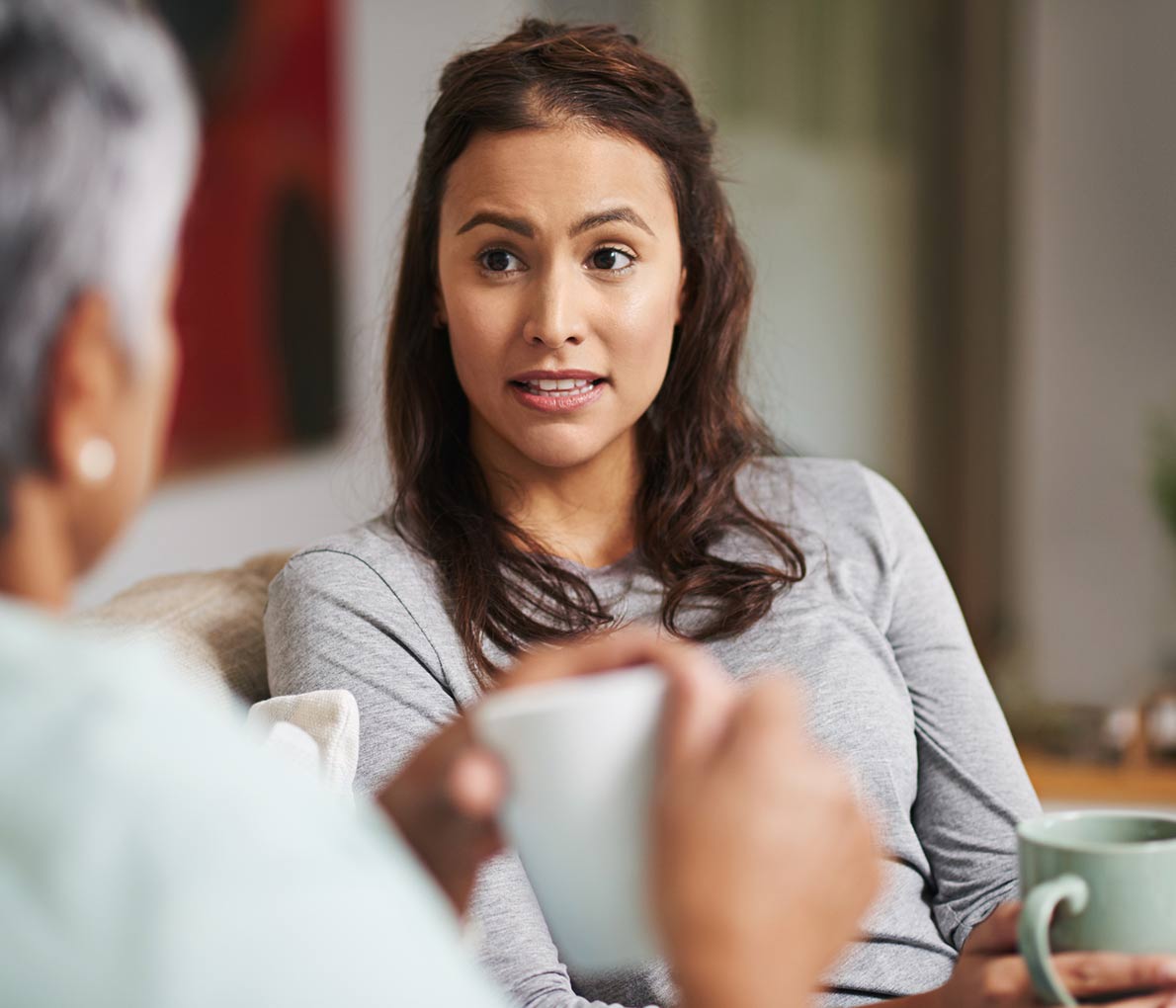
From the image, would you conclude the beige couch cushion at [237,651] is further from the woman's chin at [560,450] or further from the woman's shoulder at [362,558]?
the woman's chin at [560,450]

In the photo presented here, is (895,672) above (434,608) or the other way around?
the other way around

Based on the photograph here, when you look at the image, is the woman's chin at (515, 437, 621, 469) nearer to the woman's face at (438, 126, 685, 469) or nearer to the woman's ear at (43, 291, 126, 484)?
the woman's face at (438, 126, 685, 469)

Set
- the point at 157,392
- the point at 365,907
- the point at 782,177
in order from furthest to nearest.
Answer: the point at 782,177 < the point at 157,392 < the point at 365,907

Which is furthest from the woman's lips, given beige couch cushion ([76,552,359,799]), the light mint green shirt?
the light mint green shirt

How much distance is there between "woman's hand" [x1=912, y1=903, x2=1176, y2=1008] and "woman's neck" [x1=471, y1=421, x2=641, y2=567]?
64 cm

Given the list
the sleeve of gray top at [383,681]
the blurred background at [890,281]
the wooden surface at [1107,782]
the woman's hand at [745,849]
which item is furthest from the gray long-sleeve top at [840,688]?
the wooden surface at [1107,782]

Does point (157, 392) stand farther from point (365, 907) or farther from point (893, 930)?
point (893, 930)

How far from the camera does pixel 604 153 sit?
141 centimetres

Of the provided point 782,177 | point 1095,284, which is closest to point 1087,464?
point 1095,284

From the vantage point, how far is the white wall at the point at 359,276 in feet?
8.89

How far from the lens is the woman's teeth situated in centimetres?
140

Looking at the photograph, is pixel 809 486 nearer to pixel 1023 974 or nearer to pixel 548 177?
pixel 548 177

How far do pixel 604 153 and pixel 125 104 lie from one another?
34.2 inches

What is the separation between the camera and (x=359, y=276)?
3.19 m
